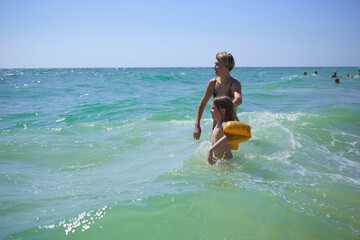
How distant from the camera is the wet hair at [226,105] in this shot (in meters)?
A: 3.42

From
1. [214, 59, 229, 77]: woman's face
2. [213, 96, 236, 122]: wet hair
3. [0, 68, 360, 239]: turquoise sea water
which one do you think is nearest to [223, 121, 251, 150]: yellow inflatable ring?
[213, 96, 236, 122]: wet hair

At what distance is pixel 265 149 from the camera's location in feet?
16.2

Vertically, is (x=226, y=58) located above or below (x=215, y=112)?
above

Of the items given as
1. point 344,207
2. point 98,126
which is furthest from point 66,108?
point 344,207

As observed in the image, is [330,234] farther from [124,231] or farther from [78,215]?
[78,215]

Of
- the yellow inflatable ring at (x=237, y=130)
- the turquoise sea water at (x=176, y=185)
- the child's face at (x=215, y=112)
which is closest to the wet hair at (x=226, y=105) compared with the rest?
the child's face at (x=215, y=112)

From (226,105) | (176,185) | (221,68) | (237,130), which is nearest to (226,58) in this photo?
(221,68)

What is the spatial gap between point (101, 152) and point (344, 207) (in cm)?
412

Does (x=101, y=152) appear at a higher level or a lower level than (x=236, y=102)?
lower

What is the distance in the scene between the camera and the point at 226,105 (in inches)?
136

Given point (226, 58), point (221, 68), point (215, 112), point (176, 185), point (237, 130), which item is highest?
point (226, 58)

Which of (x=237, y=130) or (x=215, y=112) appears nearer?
(x=237, y=130)

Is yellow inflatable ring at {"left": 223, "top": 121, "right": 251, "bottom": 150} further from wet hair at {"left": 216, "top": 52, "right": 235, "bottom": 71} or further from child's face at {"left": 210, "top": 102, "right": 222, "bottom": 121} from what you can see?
wet hair at {"left": 216, "top": 52, "right": 235, "bottom": 71}

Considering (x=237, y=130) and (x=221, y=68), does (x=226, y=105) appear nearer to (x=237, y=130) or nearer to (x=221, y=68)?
(x=237, y=130)
